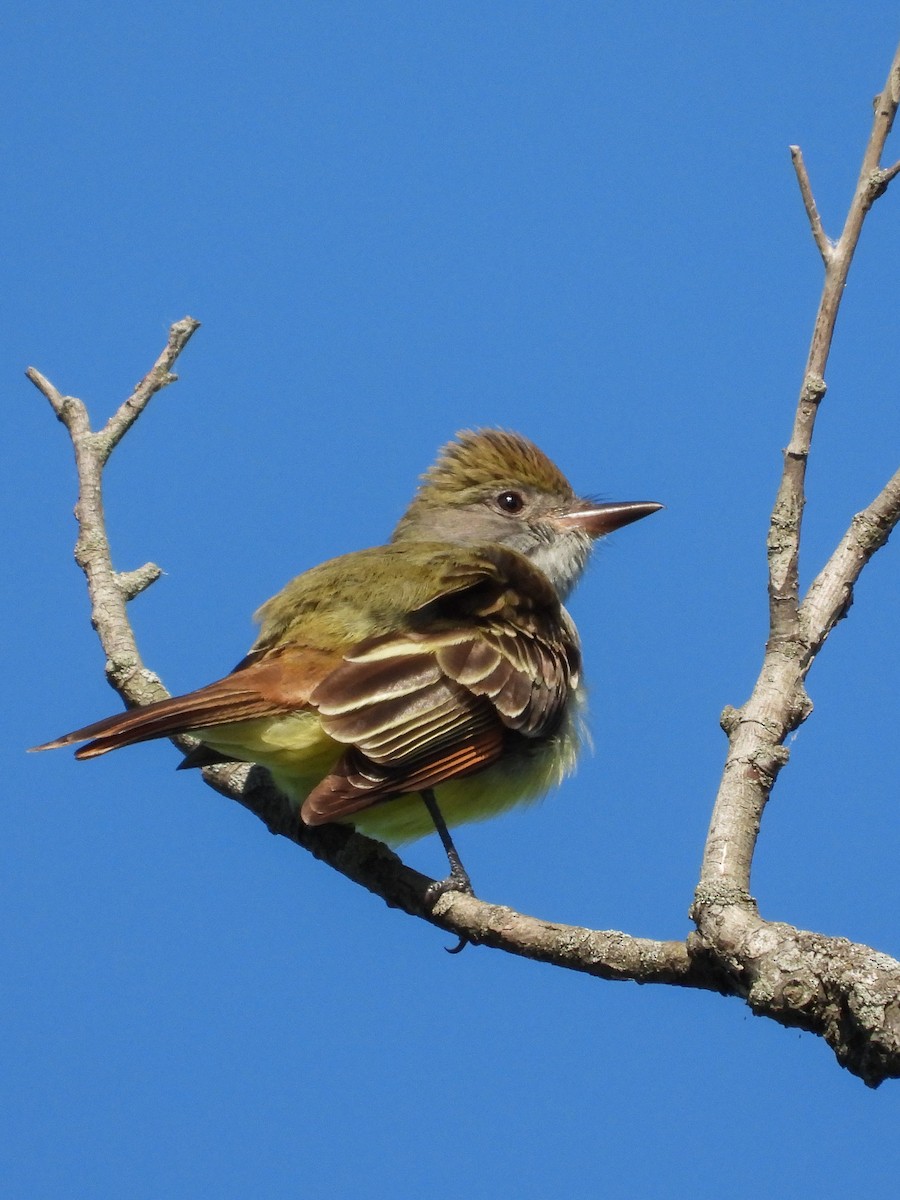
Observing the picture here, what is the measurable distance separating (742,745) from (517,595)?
2.42 m

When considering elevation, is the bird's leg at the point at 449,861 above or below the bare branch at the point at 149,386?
below

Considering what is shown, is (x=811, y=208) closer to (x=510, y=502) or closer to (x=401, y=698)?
(x=401, y=698)

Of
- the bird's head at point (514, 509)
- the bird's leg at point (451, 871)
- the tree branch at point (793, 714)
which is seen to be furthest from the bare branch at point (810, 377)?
the bird's head at point (514, 509)

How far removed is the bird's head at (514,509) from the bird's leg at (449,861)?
2180 mm

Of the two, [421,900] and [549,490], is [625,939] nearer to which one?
[421,900]

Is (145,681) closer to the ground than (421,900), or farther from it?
farther from it

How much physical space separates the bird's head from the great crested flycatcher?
85cm

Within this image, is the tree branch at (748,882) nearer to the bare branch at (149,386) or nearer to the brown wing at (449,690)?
the brown wing at (449,690)

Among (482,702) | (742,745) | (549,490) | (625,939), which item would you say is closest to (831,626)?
(742,745)

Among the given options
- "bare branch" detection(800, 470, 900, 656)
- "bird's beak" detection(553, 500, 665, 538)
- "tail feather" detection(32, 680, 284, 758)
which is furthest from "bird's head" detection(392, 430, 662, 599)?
"bare branch" detection(800, 470, 900, 656)

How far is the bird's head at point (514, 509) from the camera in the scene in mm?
7766

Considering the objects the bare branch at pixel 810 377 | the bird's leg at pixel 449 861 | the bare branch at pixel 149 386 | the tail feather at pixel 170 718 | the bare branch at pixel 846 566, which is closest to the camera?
the bare branch at pixel 810 377

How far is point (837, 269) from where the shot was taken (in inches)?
163

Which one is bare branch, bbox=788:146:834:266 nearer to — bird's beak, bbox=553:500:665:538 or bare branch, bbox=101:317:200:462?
bare branch, bbox=101:317:200:462
